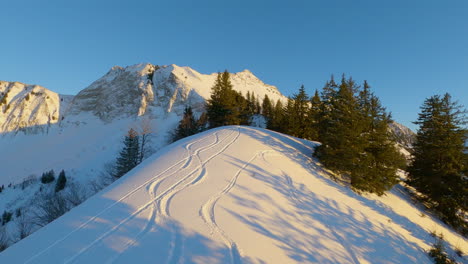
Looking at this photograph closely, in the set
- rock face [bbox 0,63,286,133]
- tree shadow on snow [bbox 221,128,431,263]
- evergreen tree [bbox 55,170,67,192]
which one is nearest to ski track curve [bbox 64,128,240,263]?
tree shadow on snow [bbox 221,128,431,263]

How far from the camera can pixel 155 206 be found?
17.3 ft

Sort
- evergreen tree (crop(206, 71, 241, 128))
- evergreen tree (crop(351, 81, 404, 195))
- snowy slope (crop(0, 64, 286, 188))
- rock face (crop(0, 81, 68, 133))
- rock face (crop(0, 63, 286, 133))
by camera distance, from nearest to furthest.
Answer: evergreen tree (crop(351, 81, 404, 195)) → evergreen tree (crop(206, 71, 241, 128)) → snowy slope (crop(0, 64, 286, 188)) → rock face (crop(0, 81, 68, 133)) → rock face (crop(0, 63, 286, 133))

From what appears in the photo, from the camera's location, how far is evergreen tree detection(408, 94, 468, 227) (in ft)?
36.9

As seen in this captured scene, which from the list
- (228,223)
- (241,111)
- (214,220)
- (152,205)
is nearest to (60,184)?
(152,205)

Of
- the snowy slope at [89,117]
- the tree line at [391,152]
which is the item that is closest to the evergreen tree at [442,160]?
the tree line at [391,152]

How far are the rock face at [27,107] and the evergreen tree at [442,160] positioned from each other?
62.0 m

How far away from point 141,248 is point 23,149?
49.6m

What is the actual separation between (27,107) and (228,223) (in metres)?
60.7

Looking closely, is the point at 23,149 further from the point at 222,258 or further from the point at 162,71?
the point at 222,258

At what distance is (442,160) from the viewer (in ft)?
40.0

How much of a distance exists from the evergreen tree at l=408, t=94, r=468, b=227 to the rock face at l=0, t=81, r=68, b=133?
203 ft

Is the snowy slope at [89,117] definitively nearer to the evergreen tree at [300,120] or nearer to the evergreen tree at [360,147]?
the evergreen tree at [300,120]

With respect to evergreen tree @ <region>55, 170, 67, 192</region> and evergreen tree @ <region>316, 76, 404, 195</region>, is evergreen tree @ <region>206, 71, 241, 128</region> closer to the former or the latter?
evergreen tree @ <region>316, 76, 404, 195</region>

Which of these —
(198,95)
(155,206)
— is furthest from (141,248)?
(198,95)
